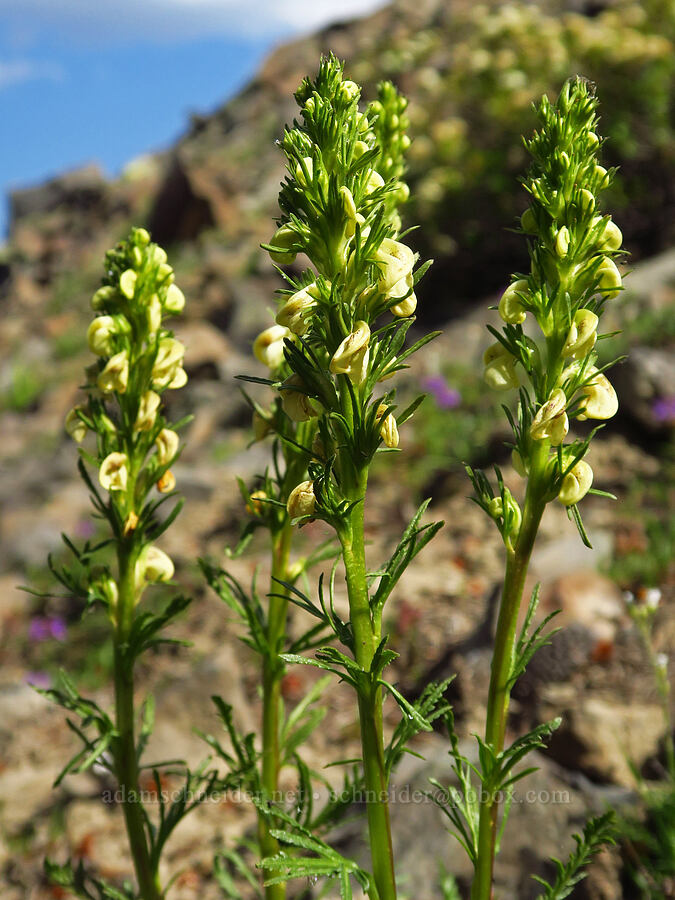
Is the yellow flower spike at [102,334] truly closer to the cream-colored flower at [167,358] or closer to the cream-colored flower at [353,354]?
the cream-colored flower at [167,358]

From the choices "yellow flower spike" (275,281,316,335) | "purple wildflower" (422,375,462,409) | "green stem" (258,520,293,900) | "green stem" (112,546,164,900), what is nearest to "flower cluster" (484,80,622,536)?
"yellow flower spike" (275,281,316,335)

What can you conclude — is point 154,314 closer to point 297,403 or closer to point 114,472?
point 114,472

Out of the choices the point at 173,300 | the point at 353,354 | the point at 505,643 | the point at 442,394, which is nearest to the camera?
the point at 353,354

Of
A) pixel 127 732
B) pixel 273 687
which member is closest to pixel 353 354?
pixel 273 687

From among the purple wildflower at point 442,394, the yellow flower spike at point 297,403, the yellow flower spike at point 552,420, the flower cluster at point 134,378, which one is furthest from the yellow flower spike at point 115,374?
the purple wildflower at point 442,394

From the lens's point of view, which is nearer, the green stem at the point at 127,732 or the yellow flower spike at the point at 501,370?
the yellow flower spike at the point at 501,370

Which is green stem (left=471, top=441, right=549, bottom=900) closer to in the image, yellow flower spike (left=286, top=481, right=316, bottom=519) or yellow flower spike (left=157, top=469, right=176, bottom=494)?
yellow flower spike (left=286, top=481, right=316, bottom=519)

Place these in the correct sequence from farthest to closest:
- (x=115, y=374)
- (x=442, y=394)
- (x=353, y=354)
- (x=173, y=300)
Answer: (x=442, y=394) → (x=173, y=300) → (x=115, y=374) → (x=353, y=354)
